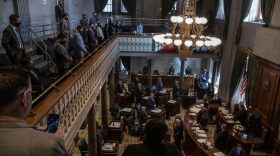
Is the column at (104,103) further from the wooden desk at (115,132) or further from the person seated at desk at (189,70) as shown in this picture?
the person seated at desk at (189,70)

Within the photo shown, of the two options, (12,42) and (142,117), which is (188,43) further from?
(142,117)

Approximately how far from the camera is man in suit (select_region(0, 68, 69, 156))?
1.34 meters

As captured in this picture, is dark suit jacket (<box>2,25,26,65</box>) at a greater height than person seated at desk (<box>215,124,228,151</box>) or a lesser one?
greater

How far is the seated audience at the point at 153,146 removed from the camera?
98.7 inches

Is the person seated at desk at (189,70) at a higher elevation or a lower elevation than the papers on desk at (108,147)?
higher

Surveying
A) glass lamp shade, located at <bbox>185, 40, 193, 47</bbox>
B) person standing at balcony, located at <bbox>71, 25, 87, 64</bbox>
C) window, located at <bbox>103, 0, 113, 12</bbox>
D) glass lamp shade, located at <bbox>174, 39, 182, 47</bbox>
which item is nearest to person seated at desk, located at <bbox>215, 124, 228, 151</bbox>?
glass lamp shade, located at <bbox>185, 40, 193, 47</bbox>

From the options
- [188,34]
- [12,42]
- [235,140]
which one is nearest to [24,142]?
[12,42]

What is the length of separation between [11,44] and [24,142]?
15.1 ft

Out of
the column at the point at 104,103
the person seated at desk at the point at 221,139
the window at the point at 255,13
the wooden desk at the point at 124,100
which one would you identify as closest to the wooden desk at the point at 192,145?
the person seated at desk at the point at 221,139

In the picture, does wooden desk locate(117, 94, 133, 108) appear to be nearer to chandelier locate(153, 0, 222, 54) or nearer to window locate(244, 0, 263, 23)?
chandelier locate(153, 0, 222, 54)

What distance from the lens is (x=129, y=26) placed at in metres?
19.2

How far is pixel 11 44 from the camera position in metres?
5.32

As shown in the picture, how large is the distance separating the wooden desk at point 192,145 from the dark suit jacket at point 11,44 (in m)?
6.16

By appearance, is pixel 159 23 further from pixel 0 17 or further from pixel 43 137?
pixel 43 137
